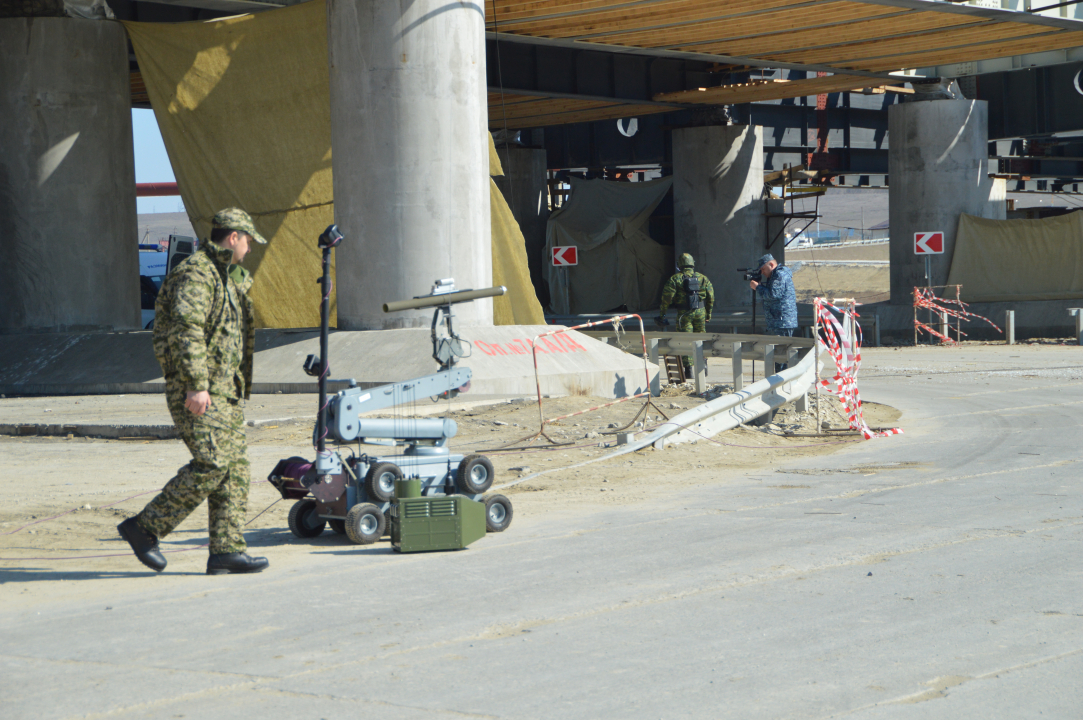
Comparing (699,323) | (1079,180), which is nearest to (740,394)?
(699,323)

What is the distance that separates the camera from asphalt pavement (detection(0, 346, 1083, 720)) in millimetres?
4363

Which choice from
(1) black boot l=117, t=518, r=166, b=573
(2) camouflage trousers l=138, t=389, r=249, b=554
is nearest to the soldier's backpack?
(2) camouflage trousers l=138, t=389, r=249, b=554

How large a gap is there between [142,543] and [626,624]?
108 inches

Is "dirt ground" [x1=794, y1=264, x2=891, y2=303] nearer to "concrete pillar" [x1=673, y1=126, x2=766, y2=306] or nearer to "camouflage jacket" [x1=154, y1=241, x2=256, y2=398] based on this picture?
"concrete pillar" [x1=673, y1=126, x2=766, y2=306]

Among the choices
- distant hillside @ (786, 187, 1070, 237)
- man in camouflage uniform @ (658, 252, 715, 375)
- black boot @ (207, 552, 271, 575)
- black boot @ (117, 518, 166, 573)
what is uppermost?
distant hillside @ (786, 187, 1070, 237)

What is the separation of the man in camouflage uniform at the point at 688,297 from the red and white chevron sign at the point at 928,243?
1447cm

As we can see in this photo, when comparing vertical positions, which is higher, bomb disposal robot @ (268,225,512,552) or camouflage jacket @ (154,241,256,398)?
camouflage jacket @ (154,241,256,398)

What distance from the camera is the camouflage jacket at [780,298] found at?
17219mm

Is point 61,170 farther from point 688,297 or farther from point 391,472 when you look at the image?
point 391,472

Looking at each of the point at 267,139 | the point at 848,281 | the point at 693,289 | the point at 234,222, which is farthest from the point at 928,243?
the point at 848,281

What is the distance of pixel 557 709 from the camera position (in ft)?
13.9

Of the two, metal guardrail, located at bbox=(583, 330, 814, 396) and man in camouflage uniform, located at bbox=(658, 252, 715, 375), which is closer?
metal guardrail, located at bbox=(583, 330, 814, 396)

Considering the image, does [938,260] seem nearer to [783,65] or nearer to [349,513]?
[783,65]

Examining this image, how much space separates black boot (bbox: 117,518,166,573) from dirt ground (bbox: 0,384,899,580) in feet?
1.21
